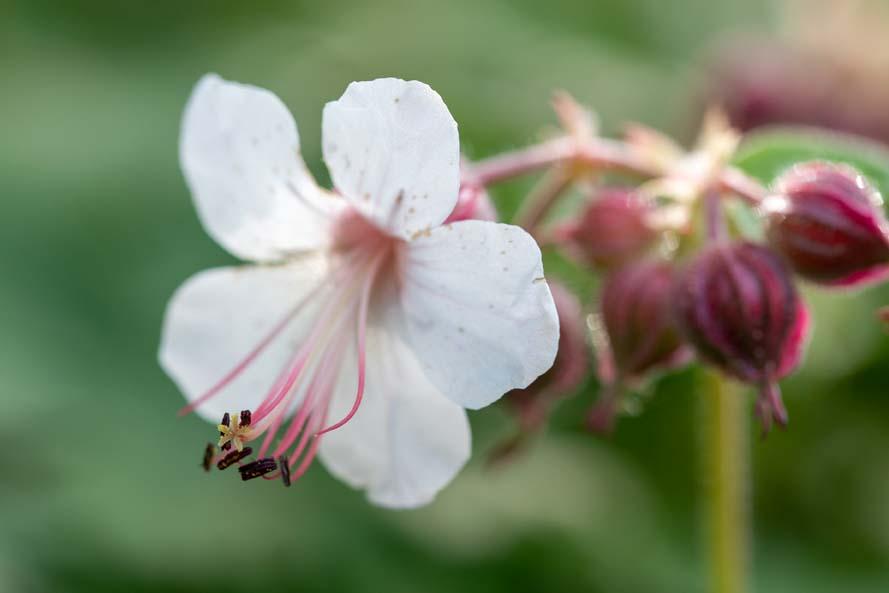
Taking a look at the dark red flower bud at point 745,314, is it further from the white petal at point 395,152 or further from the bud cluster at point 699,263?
the white petal at point 395,152

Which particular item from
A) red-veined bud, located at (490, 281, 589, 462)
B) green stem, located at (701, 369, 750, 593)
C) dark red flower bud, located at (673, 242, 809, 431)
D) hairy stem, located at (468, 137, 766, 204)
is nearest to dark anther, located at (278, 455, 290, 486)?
red-veined bud, located at (490, 281, 589, 462)

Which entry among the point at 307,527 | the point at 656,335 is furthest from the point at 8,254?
the point at 656,335

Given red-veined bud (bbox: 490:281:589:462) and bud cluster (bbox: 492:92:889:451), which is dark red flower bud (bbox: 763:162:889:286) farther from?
red-veined bud (bbox: 490:281:589:462)

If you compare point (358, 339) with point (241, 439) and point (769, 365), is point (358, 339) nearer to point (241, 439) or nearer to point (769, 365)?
point (241, 439)

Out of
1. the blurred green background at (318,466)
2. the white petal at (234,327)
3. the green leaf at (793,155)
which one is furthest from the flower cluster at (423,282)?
the blurred green background at (318,466)

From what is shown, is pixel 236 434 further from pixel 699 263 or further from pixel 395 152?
pixel 699 263

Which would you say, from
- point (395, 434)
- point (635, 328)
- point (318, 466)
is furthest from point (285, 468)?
point (318, 466)
